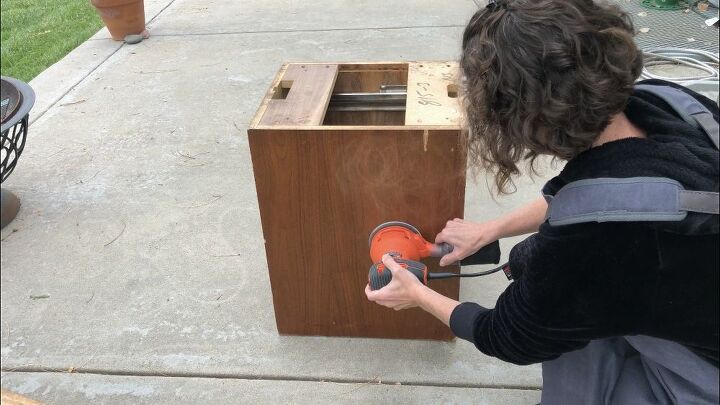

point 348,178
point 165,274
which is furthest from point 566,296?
point 165,274

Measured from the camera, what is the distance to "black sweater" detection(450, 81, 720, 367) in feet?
3.44

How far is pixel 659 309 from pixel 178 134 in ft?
9.67

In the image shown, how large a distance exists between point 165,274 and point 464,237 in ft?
4.34

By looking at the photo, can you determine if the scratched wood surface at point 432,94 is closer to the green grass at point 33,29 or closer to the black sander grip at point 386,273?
the black sander grip at point 386,273

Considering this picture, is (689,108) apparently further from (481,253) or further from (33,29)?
(33,29)

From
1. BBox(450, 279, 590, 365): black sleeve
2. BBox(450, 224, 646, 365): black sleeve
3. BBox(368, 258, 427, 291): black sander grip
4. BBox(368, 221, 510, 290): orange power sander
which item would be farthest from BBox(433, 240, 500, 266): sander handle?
BBox(450, 224, 646, 365): black sleeve

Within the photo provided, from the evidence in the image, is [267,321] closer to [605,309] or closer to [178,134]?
[605,309]

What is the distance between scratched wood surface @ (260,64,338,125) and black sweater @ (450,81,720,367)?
757mm

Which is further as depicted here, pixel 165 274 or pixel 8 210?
pixel 165 274

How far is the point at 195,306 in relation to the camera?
7.20ft

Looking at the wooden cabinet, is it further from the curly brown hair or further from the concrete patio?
the curly brown hair

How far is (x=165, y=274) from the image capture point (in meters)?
2.36

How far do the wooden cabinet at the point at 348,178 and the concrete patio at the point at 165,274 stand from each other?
0.14m

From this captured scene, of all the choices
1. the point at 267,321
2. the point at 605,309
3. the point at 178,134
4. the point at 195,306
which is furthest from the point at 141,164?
the point at 605,309
